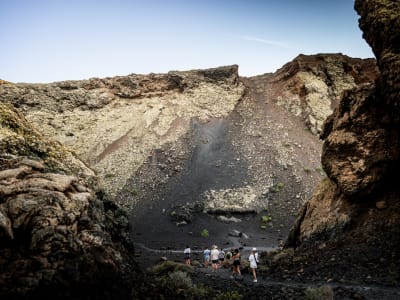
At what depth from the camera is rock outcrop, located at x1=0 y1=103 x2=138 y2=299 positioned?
300 inches

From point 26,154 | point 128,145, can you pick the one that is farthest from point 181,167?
point 26,154

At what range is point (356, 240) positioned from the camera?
15484 millimetres

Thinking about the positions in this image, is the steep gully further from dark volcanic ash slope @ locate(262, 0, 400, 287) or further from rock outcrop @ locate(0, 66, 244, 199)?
dark volcanic ash slope @ locate(262, 0, 400, 287)

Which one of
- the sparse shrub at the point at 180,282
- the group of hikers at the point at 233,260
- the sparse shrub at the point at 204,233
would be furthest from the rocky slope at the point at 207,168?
the sparse shrub at the point at 180,282

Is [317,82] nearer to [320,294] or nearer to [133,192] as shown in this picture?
[133,192]

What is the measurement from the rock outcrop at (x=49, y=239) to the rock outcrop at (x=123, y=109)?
112ft

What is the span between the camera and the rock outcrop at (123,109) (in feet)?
159

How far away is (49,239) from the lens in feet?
26.6

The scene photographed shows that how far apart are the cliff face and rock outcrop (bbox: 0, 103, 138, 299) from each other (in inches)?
427

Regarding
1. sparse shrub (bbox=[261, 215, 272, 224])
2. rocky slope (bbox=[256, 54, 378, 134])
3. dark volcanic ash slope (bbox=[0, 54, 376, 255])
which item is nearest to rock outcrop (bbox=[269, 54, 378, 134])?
rocky slope (bbox=[256, 54, 378, 134])

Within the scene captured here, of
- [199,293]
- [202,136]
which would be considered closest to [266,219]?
[202,136]

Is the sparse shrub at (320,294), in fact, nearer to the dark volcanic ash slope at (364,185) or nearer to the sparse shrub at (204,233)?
the dark volcanic ash slope at (364,185)

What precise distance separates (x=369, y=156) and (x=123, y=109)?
4405 centimetres

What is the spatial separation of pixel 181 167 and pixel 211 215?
9528 mm
